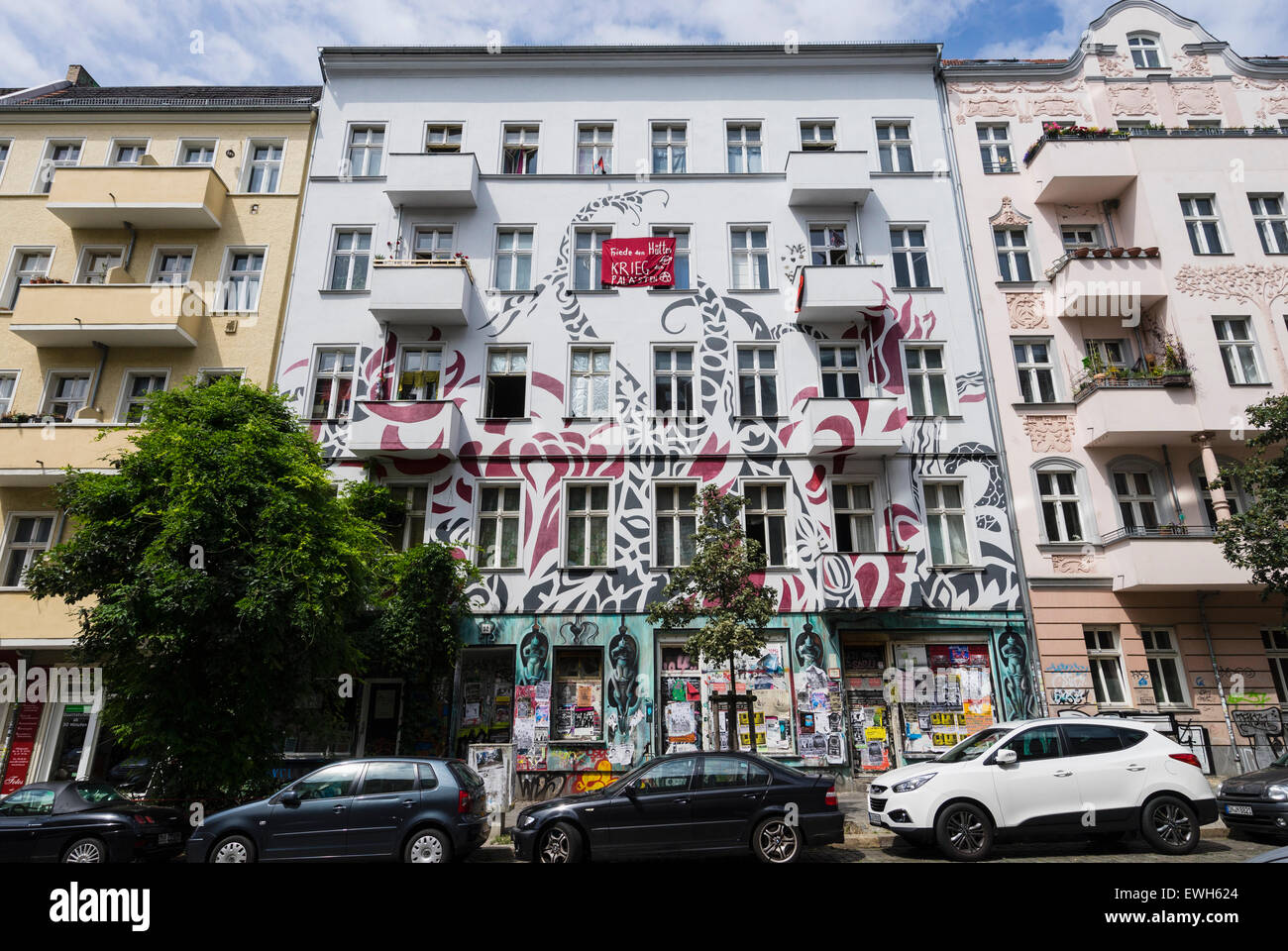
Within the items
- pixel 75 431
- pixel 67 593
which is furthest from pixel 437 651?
pixel 75 431

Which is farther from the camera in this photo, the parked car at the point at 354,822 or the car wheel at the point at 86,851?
the car wheel at the point at 86,851

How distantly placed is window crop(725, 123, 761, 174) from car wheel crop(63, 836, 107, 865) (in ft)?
70.3

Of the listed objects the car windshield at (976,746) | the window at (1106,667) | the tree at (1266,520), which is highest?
the tree at (1266,520)

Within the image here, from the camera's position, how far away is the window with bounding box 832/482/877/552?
19.0 metres

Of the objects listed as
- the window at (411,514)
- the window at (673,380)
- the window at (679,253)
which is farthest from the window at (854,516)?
the window at (411,514)

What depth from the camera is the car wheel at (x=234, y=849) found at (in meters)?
9.88

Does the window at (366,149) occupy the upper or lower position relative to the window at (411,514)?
upper

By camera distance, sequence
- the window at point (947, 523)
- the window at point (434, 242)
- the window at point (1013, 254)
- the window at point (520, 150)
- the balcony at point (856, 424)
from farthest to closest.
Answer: the window at point (520, 150) → the window at point (434, 242) → the window at point (1013, 254) → the window at point (947, 523) → the balcony at point (856, 424)

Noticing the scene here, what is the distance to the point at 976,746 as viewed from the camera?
10.9 m

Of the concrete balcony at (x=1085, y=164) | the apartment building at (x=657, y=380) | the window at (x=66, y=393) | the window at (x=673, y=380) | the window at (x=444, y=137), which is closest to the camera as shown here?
the apartment building at (x=657, y=380)

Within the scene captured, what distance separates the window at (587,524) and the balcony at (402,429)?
3.42 metres

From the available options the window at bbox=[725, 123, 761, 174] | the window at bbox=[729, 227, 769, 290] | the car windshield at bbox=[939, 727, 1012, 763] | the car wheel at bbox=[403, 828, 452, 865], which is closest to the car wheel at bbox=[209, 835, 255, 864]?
the car wheel at bbox=[403, 828, 452, 865]

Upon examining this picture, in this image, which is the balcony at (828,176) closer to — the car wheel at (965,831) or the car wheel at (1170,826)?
the car wheel at (1170,826)

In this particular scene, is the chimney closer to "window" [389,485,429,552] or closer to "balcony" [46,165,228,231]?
"balcony" [46,165,228,231]
